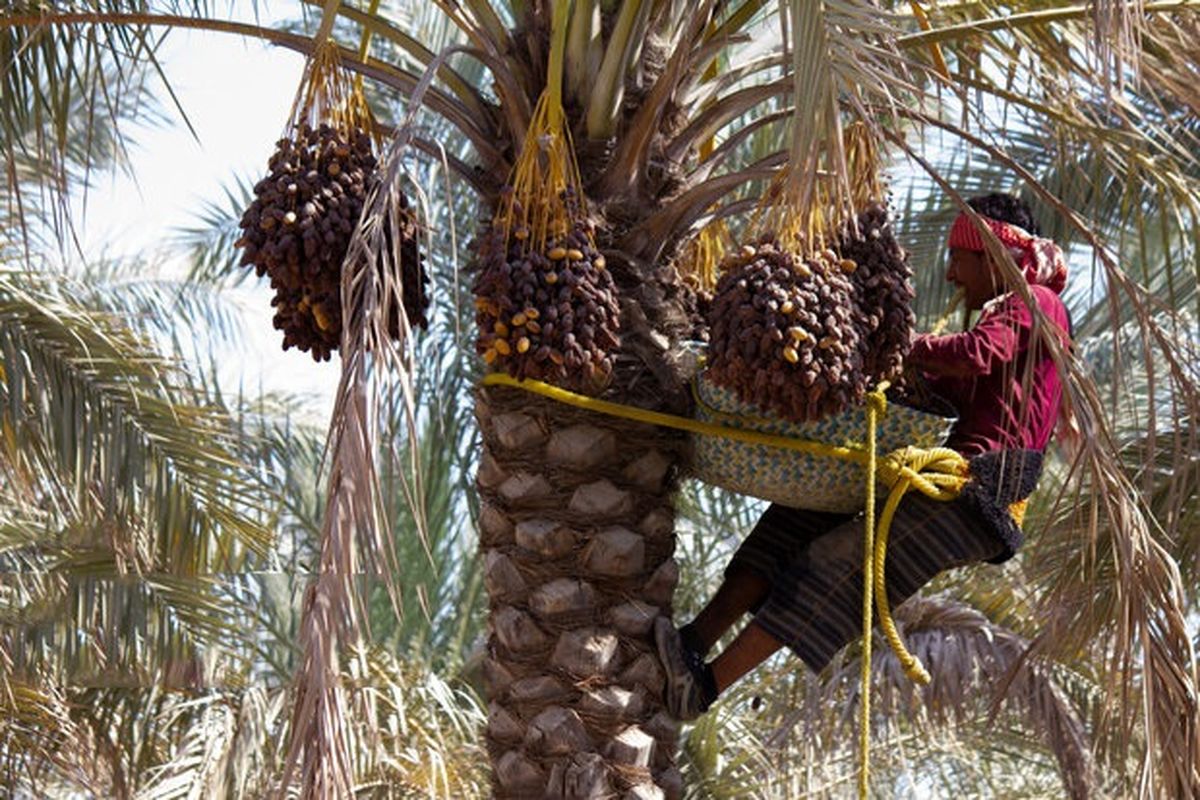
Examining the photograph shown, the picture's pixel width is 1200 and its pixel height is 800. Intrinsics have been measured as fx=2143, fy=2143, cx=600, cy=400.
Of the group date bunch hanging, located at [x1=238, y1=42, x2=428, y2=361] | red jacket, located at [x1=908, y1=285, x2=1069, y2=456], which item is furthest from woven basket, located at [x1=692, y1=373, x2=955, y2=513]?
date bunch hanging, located at [x1=238, y1=42, x2=428, y2=361]

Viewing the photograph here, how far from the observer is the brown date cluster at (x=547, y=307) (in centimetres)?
404

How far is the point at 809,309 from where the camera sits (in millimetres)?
3959

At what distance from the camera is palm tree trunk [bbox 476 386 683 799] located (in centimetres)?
437

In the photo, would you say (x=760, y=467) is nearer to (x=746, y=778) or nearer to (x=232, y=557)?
(x=232, y=557)

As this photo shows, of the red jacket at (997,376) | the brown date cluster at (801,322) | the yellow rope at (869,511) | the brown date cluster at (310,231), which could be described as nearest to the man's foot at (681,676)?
the yellow rope at (869,511)

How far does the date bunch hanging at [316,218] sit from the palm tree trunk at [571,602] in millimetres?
390

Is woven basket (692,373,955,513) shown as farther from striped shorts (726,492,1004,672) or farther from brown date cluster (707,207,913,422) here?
brown date cluster (707,207,913,422)

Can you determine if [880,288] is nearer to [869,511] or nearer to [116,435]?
[869,511]

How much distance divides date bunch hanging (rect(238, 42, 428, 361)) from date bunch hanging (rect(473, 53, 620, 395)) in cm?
22

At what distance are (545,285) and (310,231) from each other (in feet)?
1.53

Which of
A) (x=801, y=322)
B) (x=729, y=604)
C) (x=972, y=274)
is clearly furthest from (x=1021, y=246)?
(x=801, y=322)

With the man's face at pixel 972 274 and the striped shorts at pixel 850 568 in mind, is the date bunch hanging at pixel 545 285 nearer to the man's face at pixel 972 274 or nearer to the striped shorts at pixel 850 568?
the striped shorts at pixel 850 568

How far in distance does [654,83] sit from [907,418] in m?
0.90

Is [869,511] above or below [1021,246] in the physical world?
below
